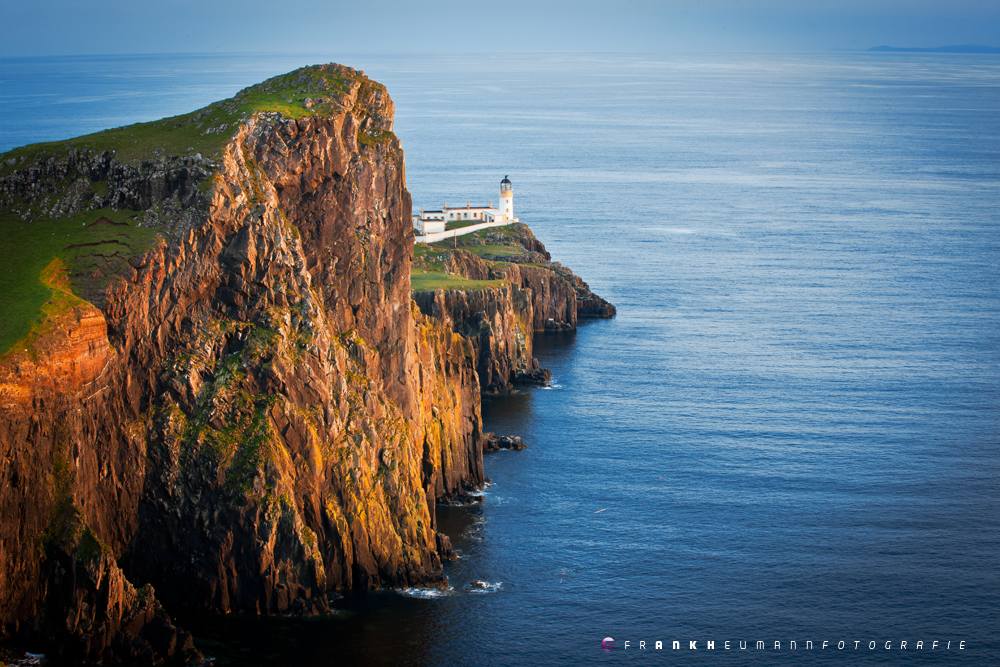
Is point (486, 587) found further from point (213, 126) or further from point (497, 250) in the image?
point (497, 250)

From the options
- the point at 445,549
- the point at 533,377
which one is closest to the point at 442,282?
the point at 533,377

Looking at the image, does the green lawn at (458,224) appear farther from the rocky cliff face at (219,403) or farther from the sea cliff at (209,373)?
the rocky cliff face at (219,403)

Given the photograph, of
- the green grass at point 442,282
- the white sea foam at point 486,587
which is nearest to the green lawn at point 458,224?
the green grass at point 442,282

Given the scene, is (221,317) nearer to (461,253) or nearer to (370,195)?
(370,195)

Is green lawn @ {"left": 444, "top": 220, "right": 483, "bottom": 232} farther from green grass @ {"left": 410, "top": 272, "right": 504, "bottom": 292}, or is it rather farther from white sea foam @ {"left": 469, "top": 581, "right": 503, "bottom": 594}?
white sea foam @ {"left": 469, "top": 581, "right": 503, "bottom": 594}

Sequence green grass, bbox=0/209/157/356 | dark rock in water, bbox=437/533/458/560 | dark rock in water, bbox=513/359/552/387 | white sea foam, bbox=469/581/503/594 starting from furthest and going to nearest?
dark rock in water, bbox=513/359/552/387, dark rock in water, bbox=437/533/458/560, white sea foam, bbox=469/581/503/594, green grass, bbox=0/209/157/356

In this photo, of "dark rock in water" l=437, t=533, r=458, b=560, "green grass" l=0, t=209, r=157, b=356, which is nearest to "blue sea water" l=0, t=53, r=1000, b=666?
"dark rock in water" l=437, t=533, r=458, b=560
